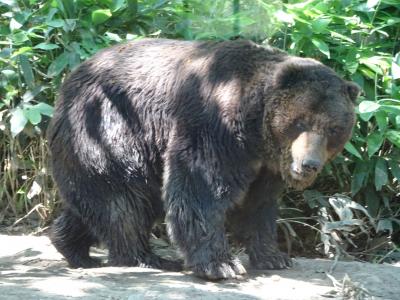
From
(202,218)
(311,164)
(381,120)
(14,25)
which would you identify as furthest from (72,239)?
(381,120)

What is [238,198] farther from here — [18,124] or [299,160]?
[18,124]

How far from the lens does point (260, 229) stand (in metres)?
6.35

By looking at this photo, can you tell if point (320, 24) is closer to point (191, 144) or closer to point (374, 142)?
point (374, 142)

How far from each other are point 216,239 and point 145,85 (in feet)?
4.51

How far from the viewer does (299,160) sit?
5582mm

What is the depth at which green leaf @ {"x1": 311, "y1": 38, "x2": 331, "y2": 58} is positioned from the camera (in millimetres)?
7176

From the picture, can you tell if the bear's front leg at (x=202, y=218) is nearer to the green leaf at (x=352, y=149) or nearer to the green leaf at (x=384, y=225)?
the green leaf at (x=352, y=149)

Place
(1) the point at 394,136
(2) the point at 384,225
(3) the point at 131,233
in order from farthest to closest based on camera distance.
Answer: (2) the point at 384,225 < (1) the point at 394,136 < (3) the point at 131,233

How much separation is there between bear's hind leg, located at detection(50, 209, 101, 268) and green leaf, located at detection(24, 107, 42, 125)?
32.7 inches

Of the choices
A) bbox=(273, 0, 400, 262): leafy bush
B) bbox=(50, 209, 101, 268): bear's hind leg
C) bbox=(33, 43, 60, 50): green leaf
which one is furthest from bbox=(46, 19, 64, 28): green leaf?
bbox=(273, 0, 400, 262): leafy bush

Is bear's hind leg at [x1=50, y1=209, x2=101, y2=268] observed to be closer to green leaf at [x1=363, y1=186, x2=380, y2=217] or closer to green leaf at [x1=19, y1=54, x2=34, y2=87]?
green leaf at [x1=19, y1=54, x2=34, y2=87]

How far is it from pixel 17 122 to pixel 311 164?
9.30 feet

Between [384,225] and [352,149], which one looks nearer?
[352,149]

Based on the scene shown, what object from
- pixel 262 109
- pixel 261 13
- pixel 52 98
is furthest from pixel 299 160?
pixel 52 98
